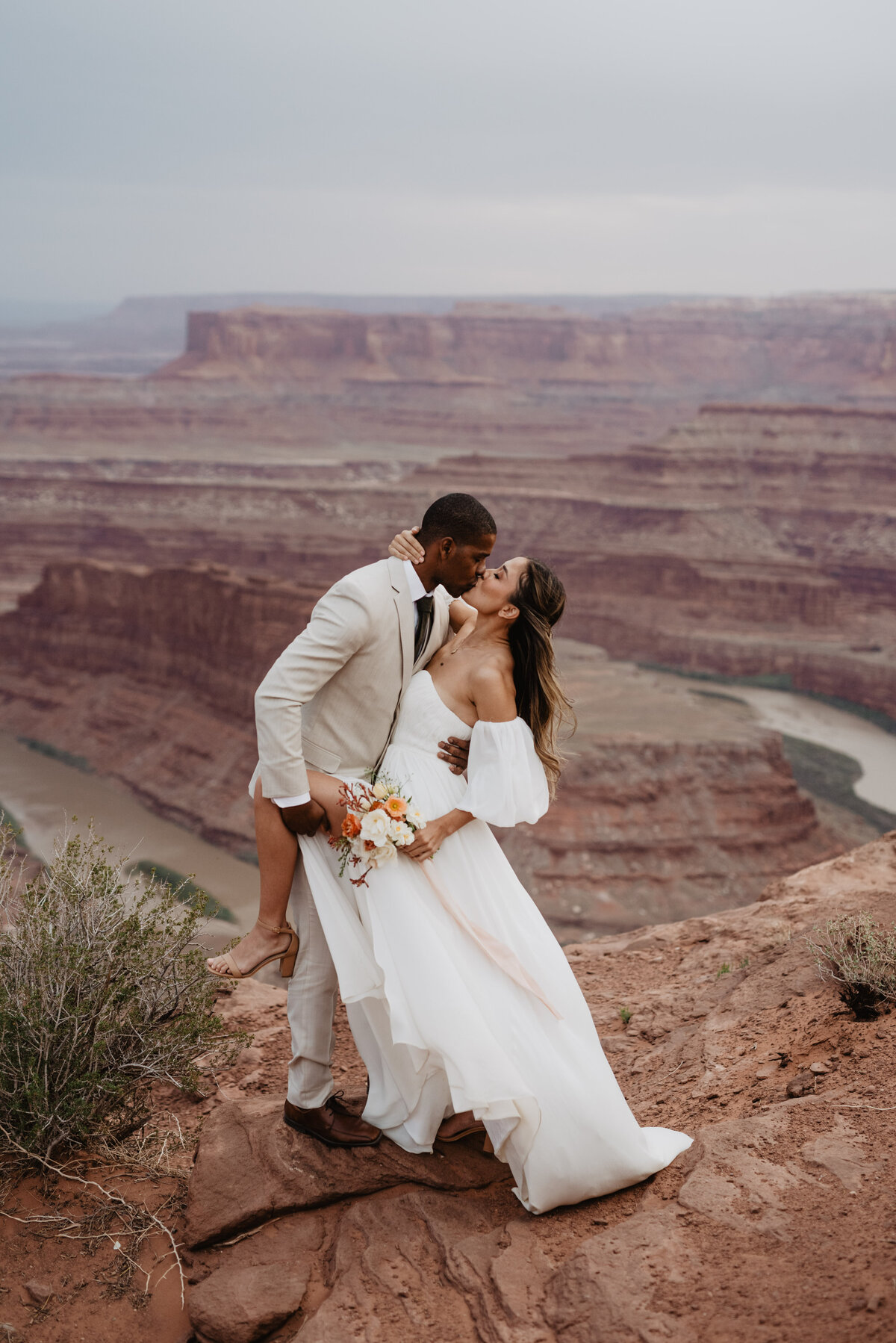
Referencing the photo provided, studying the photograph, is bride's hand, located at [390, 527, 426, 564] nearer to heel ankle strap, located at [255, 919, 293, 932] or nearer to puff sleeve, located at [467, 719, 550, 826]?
puff sleeve, located at [467, 719, 550, 826]

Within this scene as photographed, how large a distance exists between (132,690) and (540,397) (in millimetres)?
88680

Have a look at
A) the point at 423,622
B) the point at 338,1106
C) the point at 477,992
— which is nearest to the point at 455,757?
the point at 423,622

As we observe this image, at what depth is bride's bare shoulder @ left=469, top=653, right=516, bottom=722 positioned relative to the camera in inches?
166

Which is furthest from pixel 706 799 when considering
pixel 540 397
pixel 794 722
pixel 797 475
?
pixel 540 397

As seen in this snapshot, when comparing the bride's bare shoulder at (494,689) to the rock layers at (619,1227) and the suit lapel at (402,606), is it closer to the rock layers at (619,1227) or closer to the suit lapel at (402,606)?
the suit lapel at (402,606)

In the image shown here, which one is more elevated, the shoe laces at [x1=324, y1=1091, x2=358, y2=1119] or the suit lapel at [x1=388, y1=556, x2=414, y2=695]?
the suit lapel at [x1=388, y1=556, x2=414, y2=695]

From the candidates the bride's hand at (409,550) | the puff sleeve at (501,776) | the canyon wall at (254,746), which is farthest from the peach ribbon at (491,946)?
the canyon wall at (254,746)

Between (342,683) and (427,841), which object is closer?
(427,841)

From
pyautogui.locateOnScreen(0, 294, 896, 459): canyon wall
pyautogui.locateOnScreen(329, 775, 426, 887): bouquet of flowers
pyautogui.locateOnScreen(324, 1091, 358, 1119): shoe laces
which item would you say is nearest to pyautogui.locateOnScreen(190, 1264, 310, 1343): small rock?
pyautogui.locateOnScreen(324, 1091, 358, 1119): shoe laces

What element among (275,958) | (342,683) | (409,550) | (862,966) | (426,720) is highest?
(409,550)

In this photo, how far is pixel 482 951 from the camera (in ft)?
13.5

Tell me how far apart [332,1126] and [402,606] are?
203 cm

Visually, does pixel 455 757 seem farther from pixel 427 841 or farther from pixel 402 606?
pixel 402 606

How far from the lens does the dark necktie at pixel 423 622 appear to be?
172 inches
